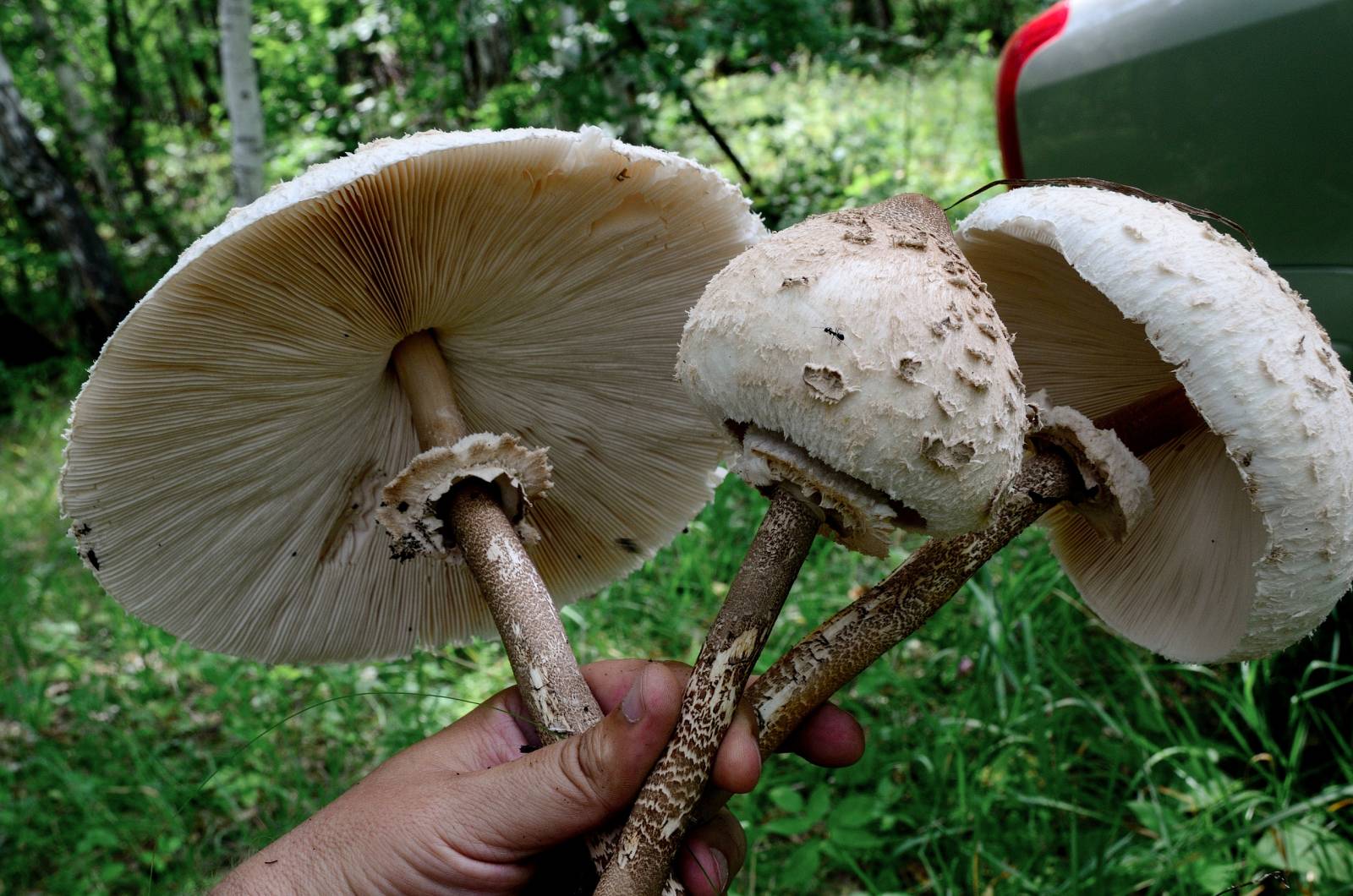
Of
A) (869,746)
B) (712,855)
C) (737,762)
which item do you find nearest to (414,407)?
(737,762)

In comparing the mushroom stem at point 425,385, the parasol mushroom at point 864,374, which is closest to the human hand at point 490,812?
the parasol mushroom at point 864,374

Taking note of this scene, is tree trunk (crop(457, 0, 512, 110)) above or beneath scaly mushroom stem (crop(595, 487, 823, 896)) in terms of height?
above

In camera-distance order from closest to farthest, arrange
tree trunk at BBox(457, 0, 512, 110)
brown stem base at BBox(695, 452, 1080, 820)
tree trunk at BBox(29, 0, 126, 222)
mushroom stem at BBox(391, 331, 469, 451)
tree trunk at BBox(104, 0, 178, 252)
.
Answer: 1. brown stem base at BBox(695, 452, 1080, 820)
2. mushroom stem at BBox(391, 331, 469, 451)
3. tree trunk at BBox(457, 0, 512, 110)
4. tree trunk at BBox(104, 0, 178, 252)
5. tree trunk at BBox(29, 0, 126, 222)

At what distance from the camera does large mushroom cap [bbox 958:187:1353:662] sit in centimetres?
126

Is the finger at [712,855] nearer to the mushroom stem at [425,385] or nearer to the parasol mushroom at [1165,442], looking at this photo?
the parasol mushroom at [1165,442]

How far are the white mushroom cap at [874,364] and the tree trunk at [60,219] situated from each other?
9193 millimetres

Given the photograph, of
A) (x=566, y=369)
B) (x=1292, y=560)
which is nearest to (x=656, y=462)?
(x=566, y=369)

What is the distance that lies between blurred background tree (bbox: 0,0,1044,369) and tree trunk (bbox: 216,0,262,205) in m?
0.01

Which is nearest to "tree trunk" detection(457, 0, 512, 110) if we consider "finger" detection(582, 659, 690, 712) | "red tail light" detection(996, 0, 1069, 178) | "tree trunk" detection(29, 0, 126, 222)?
"red tail light" detection(996, 0, 1069, 178)

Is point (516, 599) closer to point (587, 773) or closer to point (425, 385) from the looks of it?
point (587, 773)

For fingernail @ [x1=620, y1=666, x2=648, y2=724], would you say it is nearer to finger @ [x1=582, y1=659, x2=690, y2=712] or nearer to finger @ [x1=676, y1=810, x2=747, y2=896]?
finger @ [x1=676, y1=810, x2=747, y2=896]

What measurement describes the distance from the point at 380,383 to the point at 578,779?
3.30 feet

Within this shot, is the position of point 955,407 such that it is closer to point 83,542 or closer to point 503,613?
point 503,613

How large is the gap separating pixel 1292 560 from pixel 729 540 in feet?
8.10
